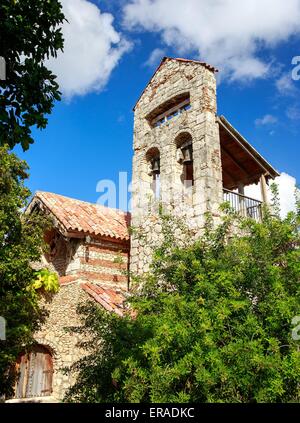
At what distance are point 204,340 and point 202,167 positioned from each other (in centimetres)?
632

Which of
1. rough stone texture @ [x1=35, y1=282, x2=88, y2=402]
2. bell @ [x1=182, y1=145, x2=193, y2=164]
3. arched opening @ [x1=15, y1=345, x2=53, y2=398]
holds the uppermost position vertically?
bell @ [x1=182, y1=145, x2=193, y2=164]

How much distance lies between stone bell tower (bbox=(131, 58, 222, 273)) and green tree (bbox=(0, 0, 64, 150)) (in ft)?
17.5

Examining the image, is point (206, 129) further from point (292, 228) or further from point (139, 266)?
point (292, 228)

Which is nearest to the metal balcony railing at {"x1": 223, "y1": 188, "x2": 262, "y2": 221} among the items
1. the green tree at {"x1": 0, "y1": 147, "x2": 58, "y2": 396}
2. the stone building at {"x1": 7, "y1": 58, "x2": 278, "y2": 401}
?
the stone building at {"x1": 7, "y1": 58, "x2": 278, "y2": 401}

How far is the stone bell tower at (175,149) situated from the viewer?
10281 mm

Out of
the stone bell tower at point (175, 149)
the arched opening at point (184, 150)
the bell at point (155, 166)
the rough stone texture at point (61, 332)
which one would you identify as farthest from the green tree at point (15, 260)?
the arched opening at point (184, 150)

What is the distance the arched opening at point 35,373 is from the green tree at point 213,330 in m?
5.04

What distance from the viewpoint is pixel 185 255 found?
21.0ft

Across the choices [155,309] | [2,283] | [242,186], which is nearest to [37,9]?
[155,309]

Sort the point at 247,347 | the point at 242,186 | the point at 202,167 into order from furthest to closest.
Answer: the point at 242,186, the point at 202,167, the point at 247,347

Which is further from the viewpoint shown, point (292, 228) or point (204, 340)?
point (292, 228)

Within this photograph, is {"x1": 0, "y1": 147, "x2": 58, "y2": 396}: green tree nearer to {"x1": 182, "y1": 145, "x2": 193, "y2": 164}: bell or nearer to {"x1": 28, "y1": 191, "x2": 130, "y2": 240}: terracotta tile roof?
{"x1": 28, "y1": 191, "x2": 130, "y2": 240}: terracotta tile roof

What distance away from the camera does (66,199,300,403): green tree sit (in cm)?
449

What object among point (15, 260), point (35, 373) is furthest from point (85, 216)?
point (35, 373)
